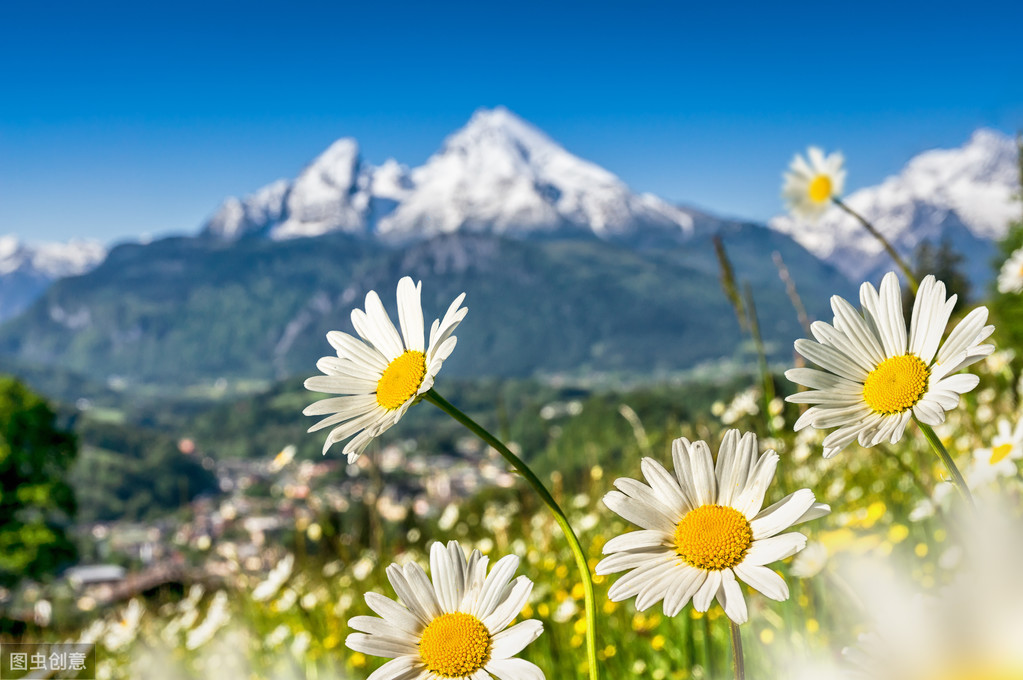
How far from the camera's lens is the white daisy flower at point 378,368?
1.03m

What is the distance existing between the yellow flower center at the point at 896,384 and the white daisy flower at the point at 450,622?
0.55 meters

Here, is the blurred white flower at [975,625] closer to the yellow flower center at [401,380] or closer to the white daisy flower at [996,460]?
the yellow flower center at [401,380]

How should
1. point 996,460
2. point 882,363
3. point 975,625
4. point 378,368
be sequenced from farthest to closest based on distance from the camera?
point 996,460 < point 378,368 < point 882,363 < point 975,625

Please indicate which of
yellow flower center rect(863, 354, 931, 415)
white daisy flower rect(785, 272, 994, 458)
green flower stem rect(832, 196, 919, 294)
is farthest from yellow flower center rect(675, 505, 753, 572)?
green flower stem rect(832, 196, 919, 294)

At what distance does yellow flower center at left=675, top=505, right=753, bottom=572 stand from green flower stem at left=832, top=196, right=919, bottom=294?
0.58 meters

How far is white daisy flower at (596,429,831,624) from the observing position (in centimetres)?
91

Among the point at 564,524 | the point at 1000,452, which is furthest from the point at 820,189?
the point at 564,524

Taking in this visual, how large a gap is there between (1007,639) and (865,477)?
5.76 m

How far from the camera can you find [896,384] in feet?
3.48

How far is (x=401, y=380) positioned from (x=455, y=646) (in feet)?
1.21

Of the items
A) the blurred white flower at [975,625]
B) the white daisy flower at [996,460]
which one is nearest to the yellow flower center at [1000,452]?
the white daisy flower at [996,460]

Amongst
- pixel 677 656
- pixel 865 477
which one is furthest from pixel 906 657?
pixel 865 477

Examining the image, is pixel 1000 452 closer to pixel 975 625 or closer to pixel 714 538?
pixel 714 538

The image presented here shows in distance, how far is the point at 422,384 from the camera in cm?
104
